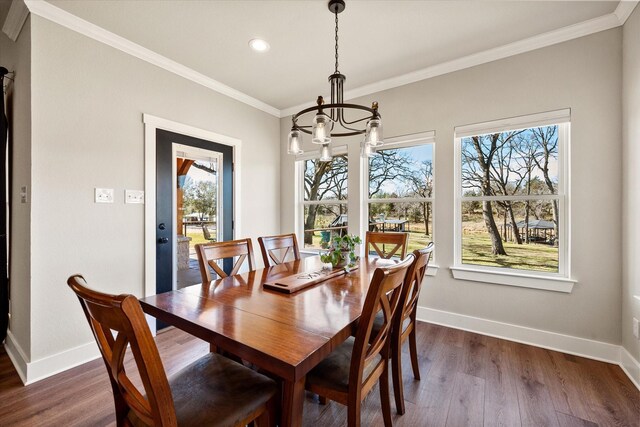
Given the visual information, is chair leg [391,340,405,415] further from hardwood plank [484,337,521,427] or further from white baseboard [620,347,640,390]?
white baseboard [620,347,640,390]

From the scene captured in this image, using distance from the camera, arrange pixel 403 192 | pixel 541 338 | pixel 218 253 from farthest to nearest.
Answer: pixel 403 192 → pixel 541 338 → pixel 218 253

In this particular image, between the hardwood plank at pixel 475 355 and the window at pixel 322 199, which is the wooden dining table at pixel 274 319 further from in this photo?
the window at pixel 322 199

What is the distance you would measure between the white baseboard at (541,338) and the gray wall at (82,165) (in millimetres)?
3030

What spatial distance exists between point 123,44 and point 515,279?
408cm

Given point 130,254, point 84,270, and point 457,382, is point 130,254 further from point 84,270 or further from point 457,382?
point 457,382

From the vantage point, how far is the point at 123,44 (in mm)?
2492

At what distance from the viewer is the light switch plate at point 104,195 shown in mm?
2359

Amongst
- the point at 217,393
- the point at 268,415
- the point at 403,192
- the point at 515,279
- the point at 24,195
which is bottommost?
the point at 268,415

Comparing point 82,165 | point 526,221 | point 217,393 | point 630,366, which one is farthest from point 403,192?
point 82,165

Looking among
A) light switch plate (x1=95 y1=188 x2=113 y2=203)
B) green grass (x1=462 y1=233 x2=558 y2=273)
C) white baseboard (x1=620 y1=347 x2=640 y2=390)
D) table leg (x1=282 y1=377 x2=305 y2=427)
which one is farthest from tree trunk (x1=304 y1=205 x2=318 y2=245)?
white baseboard (x1=620 y1=347 x2=640 y2=390)

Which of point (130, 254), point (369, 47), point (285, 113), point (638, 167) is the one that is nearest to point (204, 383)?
point (130, 254)

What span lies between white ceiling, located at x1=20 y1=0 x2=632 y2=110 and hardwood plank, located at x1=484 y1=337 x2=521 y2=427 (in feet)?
8.89

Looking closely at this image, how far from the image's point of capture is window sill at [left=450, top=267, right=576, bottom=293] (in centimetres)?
242

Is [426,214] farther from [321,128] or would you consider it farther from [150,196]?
[150,196]
